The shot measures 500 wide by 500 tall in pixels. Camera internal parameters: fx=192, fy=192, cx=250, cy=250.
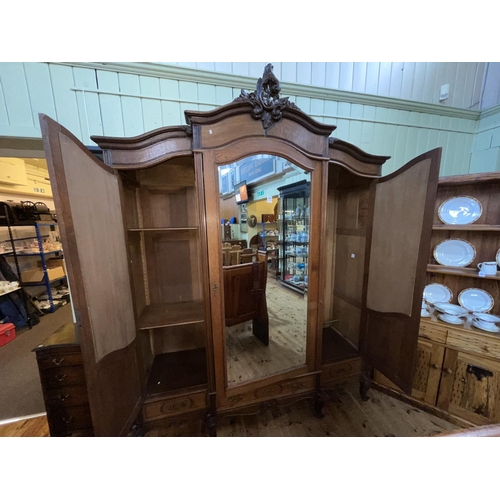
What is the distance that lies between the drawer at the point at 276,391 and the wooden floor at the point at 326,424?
0.27m

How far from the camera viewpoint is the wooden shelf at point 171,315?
1259 millimetres

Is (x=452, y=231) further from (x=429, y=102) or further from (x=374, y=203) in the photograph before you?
(x=429, y=102)

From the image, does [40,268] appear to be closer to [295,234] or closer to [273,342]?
[273,342]

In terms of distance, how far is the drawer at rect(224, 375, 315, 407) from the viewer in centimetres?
125

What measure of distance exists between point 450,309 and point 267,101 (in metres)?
2.03

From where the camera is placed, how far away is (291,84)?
1556 mm

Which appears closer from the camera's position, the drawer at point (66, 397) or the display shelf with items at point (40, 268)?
the drawer at point (66, 397)

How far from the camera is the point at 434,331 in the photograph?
144 cm

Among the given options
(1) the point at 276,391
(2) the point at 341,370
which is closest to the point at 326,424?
(2) the point at 341,370

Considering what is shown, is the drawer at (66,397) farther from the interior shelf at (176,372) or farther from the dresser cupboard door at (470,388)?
the dresser cupboard door at (470,388)

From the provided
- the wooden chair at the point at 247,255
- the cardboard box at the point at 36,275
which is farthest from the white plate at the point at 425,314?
the cardboard box at the point at 36,275

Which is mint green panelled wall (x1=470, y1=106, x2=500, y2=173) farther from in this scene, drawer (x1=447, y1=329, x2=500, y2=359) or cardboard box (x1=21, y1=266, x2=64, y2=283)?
cardboard box (x1=21, y1=266, x2=64, y2=283)

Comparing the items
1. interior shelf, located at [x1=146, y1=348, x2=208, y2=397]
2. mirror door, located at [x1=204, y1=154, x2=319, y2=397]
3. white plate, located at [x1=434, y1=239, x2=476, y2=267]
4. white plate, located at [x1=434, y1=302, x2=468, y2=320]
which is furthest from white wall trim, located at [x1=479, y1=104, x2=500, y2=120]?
interior shelf, located at [x1=146, y1=348, x2=208, y2=397]
